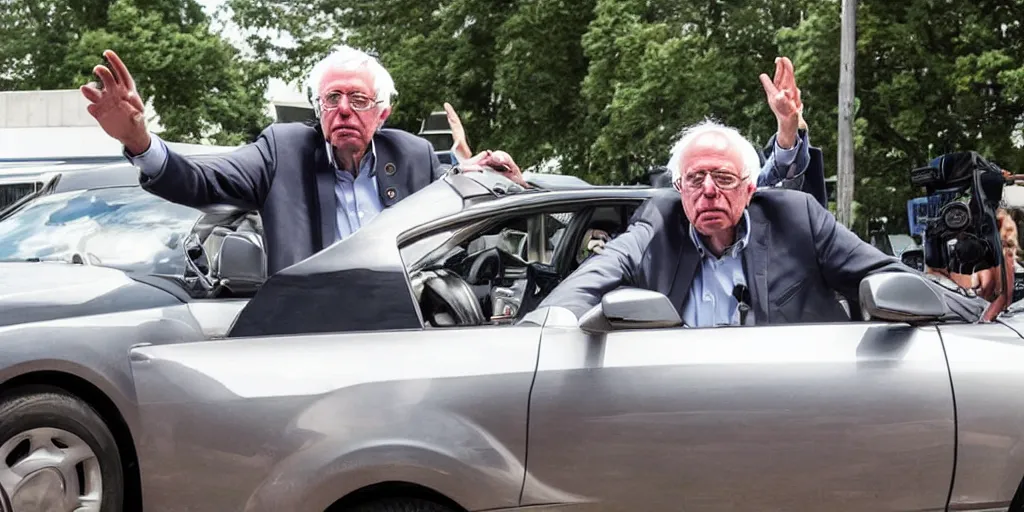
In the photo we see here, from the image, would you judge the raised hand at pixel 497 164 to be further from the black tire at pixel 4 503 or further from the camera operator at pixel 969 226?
the camera operator at pixel 969 226

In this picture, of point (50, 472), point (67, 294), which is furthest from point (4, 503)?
point (67, 294)

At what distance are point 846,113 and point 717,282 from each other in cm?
1627

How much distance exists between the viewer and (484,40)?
1141 inches

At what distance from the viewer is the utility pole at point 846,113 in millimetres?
18281

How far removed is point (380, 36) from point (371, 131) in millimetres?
26398

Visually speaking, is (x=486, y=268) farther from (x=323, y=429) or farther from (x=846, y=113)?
(x=846, y=113)

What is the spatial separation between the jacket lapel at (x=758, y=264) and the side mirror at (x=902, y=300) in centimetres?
46

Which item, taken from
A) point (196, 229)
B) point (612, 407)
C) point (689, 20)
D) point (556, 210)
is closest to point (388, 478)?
point (612, 407)

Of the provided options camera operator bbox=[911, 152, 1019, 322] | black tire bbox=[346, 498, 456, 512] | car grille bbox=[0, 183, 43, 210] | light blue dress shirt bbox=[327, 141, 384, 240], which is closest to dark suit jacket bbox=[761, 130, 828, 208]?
light blue dress shirt bbox=[327, 141, 384, 240]

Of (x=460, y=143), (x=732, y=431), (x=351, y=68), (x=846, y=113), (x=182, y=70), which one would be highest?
(x=182, y=70)

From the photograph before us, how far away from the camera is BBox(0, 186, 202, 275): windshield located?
→ 5734mm

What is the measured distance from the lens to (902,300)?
2.90m

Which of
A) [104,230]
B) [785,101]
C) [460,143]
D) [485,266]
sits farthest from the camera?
[104,230]

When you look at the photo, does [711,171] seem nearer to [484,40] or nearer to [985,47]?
[985,47]
